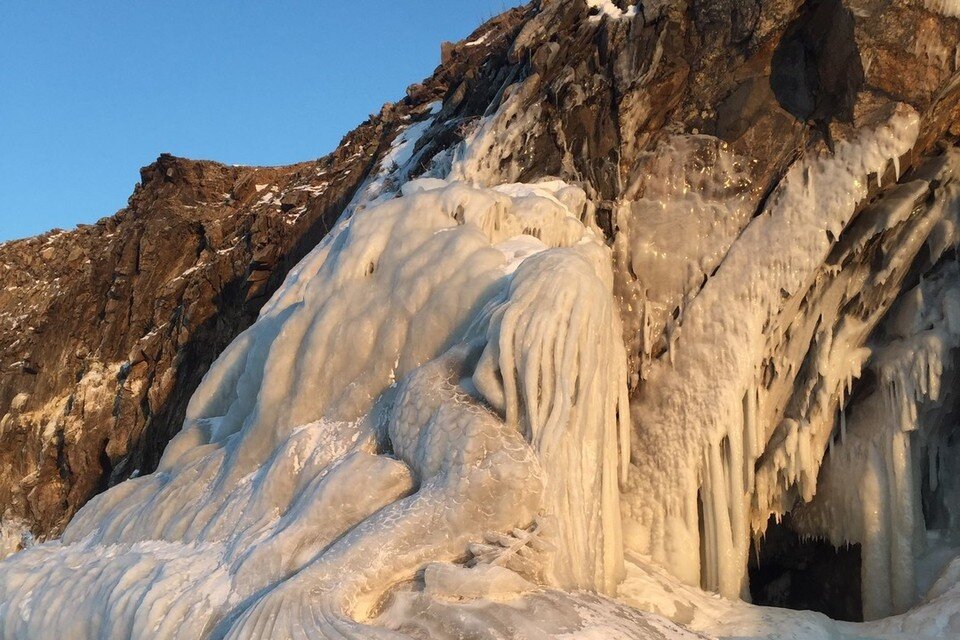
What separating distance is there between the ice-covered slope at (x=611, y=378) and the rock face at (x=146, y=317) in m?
6.78

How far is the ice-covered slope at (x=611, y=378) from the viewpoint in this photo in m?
5.70

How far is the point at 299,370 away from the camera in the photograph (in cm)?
754

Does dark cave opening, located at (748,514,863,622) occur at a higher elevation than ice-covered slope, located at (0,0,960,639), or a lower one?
lower

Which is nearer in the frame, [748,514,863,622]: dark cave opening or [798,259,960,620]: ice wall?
[798,259,960,620]: ice wall

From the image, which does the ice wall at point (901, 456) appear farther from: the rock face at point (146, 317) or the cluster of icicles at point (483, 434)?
the rock face at point (146, 317)

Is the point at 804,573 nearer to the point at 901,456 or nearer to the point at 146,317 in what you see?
the point at 901,456

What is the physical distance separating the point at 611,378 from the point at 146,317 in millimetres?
15449

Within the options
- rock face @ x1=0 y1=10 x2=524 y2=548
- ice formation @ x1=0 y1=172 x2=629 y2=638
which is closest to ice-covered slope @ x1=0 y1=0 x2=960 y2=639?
ice formation @ x1=0 y1=172 x2=629 y2=638

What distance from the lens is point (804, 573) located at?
9.95 meters

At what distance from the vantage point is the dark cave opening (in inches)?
367

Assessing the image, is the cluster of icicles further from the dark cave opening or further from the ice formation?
the dark cave opening

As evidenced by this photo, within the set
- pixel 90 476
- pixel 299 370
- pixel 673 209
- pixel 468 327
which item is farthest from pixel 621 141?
pixel 90 476

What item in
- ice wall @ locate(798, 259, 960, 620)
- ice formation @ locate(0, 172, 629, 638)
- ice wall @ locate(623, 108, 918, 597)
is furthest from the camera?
ice wall @ locate(798, 259, 960, 620)

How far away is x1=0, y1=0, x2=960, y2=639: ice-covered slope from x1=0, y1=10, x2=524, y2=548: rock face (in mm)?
6783
